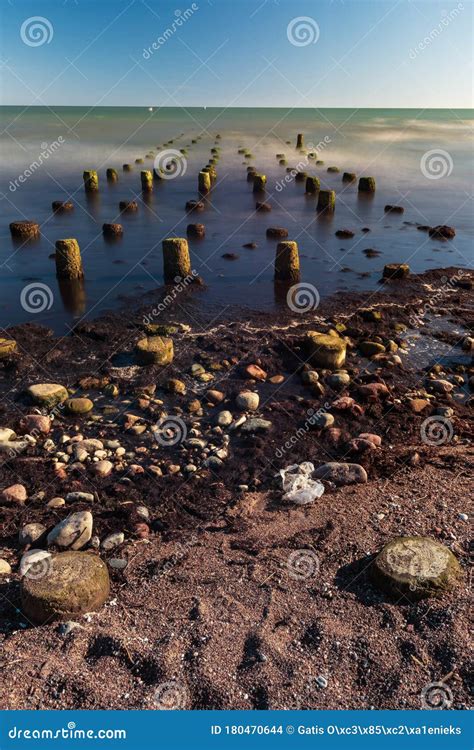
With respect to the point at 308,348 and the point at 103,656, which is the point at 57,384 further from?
the point at 103,656

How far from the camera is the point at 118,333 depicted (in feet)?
36.1

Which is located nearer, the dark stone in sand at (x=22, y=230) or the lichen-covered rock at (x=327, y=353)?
the lichen-covered rock at (x=327, y=353)

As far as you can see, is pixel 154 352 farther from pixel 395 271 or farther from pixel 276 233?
pixel 276 233

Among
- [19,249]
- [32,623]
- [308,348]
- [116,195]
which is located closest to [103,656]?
[32,623]

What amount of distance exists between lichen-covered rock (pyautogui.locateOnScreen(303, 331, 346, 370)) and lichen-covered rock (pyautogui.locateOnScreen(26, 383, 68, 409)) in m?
3.99

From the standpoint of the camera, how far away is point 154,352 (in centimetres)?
957

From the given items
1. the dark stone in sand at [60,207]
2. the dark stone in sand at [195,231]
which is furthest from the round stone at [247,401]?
the dark stone in sand at [60,207]

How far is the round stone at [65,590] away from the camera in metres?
4.76

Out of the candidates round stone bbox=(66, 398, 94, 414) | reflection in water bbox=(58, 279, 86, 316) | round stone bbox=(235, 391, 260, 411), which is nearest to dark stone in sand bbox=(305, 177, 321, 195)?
reflection in water bbox=(58, 279, 86, 316)

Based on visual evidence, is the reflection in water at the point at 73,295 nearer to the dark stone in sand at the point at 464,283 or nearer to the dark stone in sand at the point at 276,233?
the dark stone in sand at the point at 276,233

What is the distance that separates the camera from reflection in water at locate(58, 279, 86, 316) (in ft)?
41.2

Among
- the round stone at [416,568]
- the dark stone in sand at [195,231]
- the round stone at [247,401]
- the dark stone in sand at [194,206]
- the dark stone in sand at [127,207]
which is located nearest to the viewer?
the round stone at [416,568]

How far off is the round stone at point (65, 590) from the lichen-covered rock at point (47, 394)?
3.71m

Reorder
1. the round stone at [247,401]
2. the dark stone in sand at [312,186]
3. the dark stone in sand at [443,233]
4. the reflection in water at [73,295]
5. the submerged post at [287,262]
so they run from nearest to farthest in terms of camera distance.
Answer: the round stone at [247,401] → the reflection in water at [73,295] → the submerged post at [287,262] → the dark stone in sand at [443,233] → the dark stone in sand at [312,186]
